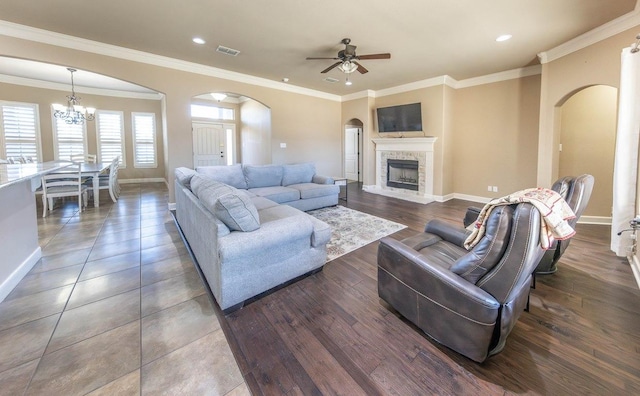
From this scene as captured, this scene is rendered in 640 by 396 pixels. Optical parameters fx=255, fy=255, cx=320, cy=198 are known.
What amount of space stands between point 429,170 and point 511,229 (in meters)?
5.21

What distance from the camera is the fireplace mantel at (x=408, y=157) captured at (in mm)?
6121

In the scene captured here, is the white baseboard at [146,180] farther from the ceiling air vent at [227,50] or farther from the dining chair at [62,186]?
the ceiling air vent at [227,50]

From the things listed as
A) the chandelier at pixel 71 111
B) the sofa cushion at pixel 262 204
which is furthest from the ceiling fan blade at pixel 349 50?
the chandelier at pixel 71 111

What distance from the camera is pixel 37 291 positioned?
2.23 meters

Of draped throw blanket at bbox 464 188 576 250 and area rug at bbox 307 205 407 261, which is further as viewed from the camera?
area rug at bbox 307 205 407 261

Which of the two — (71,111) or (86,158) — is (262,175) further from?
(86,158)

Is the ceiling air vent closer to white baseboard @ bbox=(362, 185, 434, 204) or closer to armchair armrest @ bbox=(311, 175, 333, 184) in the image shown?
armchair armrest @ bbox=(311, 175, 333, 184)

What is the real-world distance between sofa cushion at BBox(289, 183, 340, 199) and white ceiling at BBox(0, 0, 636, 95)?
2334mm

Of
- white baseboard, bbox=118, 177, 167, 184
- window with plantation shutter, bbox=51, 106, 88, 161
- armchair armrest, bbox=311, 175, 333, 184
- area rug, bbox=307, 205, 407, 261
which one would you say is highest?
window with plantation shutter, bbox=51, 106, 88, 161

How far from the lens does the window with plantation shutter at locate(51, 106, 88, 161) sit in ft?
23.1

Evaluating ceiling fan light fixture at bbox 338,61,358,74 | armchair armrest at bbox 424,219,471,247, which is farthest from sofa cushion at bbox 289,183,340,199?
armchair armrest at bbox 424,219,471,247

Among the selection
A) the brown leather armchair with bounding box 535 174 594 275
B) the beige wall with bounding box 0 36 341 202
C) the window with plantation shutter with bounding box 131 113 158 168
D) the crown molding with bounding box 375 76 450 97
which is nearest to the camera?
the brown leather armchair with bounding box 535 174 594 275

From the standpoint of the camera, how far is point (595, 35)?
3461 mm

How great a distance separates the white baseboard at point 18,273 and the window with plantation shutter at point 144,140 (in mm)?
6484
